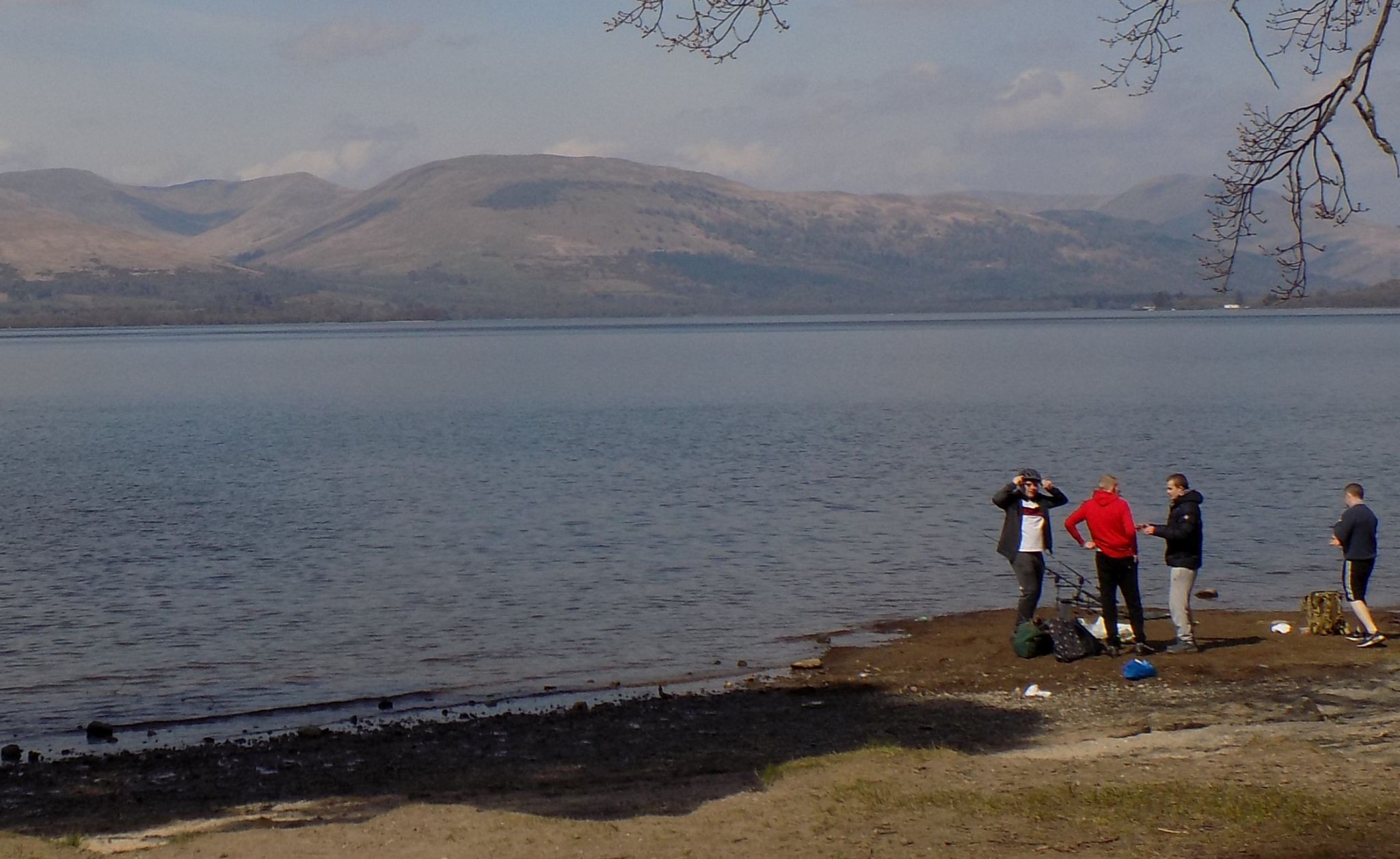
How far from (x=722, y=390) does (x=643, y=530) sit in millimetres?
57790

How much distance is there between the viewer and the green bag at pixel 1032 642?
17312 millimetres

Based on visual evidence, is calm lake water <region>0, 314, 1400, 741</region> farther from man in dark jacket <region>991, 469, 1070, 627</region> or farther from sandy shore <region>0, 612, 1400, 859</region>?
man in dark jacket <region>991, 469, 1070, 627</region>

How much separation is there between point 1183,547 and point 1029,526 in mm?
1764

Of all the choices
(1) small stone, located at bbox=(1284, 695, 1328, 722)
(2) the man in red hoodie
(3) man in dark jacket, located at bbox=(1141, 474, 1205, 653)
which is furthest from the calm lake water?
(1) small stone, located at bbox=(1284, 695, 1328, 722)

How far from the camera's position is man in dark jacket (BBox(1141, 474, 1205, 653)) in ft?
53.8

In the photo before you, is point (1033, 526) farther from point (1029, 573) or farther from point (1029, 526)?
point (1029, 573)

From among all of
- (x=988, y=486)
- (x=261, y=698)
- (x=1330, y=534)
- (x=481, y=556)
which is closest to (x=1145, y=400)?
(x=988, y=486)

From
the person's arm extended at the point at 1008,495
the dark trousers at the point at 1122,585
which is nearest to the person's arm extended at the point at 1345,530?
the dark trousers at the point at 1122,585

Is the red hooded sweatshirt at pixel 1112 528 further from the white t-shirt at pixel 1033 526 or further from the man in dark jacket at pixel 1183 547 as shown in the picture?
the white t-shirt at pixel 1033 526

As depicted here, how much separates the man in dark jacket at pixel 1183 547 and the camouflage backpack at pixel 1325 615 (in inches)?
71.9

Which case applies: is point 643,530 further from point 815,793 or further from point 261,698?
point 815,793

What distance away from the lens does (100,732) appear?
16.0m

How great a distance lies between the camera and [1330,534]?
28922 millimetres

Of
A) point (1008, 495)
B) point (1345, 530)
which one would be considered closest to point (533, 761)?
point (1008, 495)
